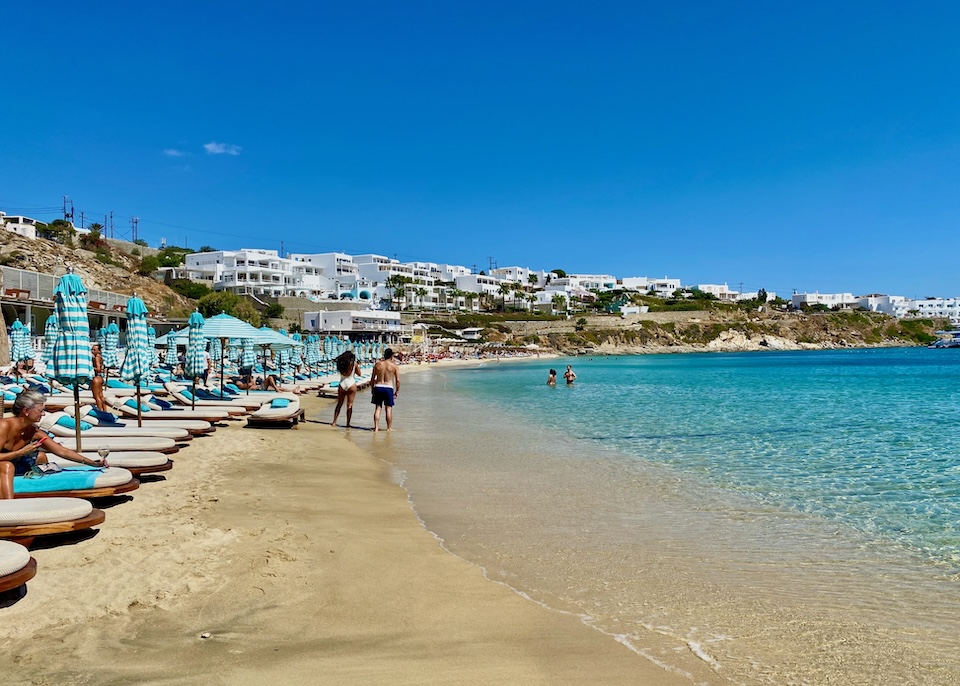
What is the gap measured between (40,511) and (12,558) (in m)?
1.01

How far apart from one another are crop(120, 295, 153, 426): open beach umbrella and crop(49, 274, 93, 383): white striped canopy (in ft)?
8.39

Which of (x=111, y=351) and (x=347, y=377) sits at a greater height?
(x=111, y=351)

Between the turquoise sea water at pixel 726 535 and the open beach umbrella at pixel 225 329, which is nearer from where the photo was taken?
the turquoise sea water at pixel 726 535

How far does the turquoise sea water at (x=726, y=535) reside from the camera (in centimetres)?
365

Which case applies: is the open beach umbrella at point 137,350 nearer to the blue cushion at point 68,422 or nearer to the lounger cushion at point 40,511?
the blue cushion at point 68,422

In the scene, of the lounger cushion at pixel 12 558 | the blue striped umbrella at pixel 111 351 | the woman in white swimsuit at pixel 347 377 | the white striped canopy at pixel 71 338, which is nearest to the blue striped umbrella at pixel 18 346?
the blue striped umbrella at pixel 111 351

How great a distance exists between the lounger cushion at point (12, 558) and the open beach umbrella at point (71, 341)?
3.89m

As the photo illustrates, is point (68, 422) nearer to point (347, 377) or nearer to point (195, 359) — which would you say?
point (195, 359)

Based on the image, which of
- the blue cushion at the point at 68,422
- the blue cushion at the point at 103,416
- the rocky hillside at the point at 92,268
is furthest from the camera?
the rocky hillside at the point at 92,268

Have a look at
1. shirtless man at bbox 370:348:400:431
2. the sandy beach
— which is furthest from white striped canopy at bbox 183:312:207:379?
the sandy beach

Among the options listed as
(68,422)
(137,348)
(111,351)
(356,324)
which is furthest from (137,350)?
(356,324)

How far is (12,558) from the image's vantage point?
3.71 meters

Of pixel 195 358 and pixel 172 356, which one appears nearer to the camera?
pixel 195 358

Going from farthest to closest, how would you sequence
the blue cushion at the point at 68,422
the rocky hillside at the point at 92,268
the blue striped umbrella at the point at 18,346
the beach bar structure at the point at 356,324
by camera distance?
1. the beach bar structure at the point at 356,324
2. the rocky hillside at the point at 92,268
3. the blue striped umbrella at the point at 18,346
4. the blue cushion at the point at 68,422
